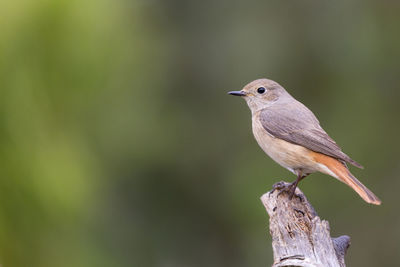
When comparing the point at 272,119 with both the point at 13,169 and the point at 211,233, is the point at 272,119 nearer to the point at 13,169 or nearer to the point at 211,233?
the point at 13,169

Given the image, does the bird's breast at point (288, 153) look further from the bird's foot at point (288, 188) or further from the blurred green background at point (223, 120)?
the blurred green background at point (223, 120)

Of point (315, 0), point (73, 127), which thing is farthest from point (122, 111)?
point (315, 0)

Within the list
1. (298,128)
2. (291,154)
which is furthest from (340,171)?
(298,128)

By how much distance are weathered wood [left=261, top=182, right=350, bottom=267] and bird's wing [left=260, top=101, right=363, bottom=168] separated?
525mm

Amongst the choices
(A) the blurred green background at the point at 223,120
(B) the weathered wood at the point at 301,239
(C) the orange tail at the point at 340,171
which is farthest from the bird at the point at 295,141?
(A) the blurred green background at the point at 223,120

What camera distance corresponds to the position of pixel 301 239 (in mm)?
5438

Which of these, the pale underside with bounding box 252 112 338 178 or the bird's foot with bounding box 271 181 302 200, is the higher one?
the pale underside with bounding box 252 112 338 178

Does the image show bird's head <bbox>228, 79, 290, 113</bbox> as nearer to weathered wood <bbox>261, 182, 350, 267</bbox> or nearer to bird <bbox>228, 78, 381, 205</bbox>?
bird <bbox>228, 78, 381, 205</bbox>

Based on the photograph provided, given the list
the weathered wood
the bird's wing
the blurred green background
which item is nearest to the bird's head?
the bird's wing

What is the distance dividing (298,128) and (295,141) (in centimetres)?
20

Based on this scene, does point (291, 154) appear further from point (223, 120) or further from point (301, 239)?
point (223, 120)

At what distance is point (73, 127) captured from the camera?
797 centimetres

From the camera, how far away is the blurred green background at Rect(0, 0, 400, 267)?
Answer: 9.12m

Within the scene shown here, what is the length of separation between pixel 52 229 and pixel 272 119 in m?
2.45
